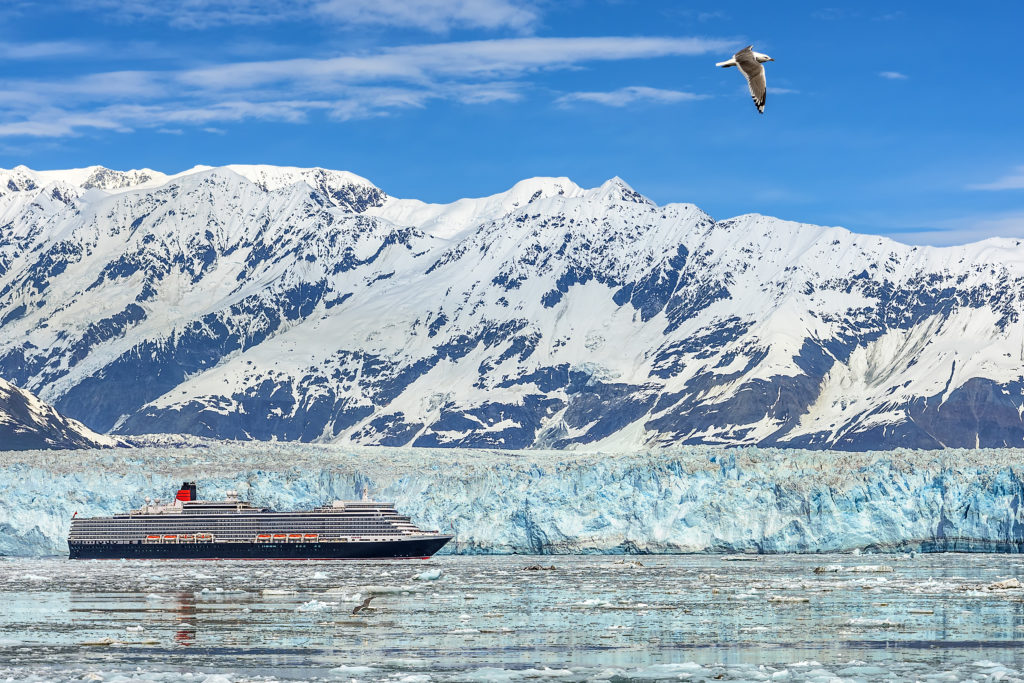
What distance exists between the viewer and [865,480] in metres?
104

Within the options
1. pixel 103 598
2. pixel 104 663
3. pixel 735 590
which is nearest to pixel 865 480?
pixel 735 590

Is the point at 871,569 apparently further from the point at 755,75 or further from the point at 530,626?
the point at 755,75

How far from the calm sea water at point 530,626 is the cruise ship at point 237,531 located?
34861mm

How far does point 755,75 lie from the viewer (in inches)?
1175

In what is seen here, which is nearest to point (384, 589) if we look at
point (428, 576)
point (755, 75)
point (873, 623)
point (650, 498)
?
point (428, 576)

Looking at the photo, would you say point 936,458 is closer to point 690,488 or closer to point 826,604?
point 690,488

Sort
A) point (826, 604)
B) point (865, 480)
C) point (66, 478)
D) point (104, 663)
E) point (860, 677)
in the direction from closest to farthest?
point (860, 677), point (104, 663), point (826, 604), point (865, 480), point (66, 478)

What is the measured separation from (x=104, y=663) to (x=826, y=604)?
2944cm

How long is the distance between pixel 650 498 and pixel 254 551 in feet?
111

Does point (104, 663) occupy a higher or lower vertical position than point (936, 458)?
lower

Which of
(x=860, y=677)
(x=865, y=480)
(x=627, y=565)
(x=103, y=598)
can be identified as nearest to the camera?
(x=860, y=677)

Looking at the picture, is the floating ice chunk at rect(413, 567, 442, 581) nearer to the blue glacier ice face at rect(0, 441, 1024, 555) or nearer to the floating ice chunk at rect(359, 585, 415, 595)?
the floating ice chunk at rect(359, 585, 415, 595)

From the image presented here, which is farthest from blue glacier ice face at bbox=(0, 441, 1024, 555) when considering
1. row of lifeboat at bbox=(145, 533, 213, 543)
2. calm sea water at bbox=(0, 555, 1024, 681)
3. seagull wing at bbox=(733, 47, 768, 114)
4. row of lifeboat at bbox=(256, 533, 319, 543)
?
seagull wing at bbox=(733, 47, 768, 114)

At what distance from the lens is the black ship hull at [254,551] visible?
12188 centimetres
